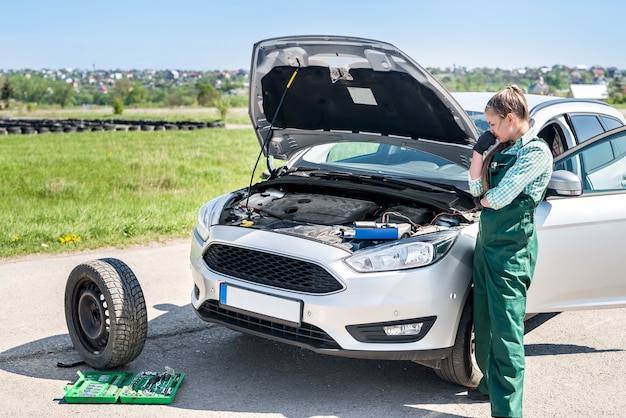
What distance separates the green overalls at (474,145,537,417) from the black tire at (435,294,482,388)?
0.80 ft

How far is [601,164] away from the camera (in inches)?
191

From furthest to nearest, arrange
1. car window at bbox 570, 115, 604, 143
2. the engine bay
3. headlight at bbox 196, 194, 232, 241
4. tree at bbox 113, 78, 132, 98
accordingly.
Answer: tree at bbox 113, 78, 132, 98, car window at bbox 570, 115, 604, 143, headlight at bbox 196, 194, 232, 241, the engine bay

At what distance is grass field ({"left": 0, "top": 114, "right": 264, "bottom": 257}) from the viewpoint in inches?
329

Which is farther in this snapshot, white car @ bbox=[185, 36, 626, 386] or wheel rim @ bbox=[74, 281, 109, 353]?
Result: wheel rim @ bbox=[74, 281, 109, 353]

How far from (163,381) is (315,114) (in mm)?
2212

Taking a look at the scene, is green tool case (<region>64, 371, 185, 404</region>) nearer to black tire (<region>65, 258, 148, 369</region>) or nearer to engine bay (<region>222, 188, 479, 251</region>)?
black tire (<region>65, 258, 148, 369</region>)

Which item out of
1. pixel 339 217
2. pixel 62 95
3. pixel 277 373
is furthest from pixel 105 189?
pixel 62 95

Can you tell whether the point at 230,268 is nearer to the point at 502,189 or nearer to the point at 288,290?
the point at 288,290

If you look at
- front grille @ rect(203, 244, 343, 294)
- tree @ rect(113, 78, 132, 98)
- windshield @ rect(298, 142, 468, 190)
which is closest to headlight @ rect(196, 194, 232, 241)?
front grille @ rect(203, 244, 343, 294)

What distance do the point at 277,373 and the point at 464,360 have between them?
118 cm

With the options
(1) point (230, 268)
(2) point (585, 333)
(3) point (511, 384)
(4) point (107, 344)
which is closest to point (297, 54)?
(1) point (230, 268)

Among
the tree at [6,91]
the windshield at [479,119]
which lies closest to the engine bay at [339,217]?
the windshield at [479,119]

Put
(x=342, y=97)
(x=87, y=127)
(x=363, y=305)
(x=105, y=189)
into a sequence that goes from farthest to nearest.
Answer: (x=87, y=127) → (x=105, y=189) → (x=342, y=97) → (x=363, y=305)

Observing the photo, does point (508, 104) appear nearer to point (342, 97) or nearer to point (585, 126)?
point (342, 97)
